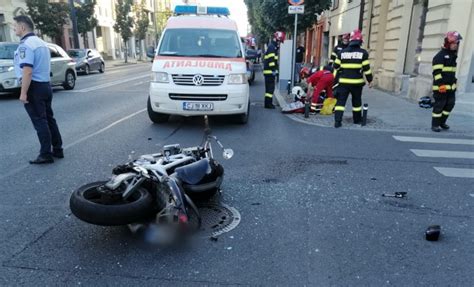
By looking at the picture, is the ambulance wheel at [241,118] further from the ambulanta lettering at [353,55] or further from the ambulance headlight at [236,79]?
the ambulanta lettering at [353,55]

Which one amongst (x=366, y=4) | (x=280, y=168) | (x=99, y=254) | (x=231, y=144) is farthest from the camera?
(x=366, y=4)

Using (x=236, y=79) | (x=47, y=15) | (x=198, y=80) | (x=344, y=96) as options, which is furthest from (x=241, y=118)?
(x=47, y=15)

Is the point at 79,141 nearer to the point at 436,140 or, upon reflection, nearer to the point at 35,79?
the point at 35,79

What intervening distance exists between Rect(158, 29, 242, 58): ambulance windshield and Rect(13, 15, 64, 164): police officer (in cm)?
305

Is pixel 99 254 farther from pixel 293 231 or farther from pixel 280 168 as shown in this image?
pixel 280 168

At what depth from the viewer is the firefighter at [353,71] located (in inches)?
317

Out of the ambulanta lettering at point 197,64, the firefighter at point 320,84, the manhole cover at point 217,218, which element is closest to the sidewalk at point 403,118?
the firefighter at point 320,84

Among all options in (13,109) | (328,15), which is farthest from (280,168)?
(328,15)

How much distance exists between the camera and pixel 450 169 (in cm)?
551

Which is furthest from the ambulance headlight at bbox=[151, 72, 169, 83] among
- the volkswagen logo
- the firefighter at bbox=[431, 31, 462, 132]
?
the firefighter at bbox=[431, 31, 462, 132]

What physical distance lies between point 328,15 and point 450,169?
2498 centimetres

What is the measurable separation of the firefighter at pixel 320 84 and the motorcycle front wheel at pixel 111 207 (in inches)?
284

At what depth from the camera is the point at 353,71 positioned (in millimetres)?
8148

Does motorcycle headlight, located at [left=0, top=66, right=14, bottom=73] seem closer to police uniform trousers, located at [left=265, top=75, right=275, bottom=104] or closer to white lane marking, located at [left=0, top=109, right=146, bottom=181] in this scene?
white lane marking, located at [left=0, top=109, right=146, bottom=181]
